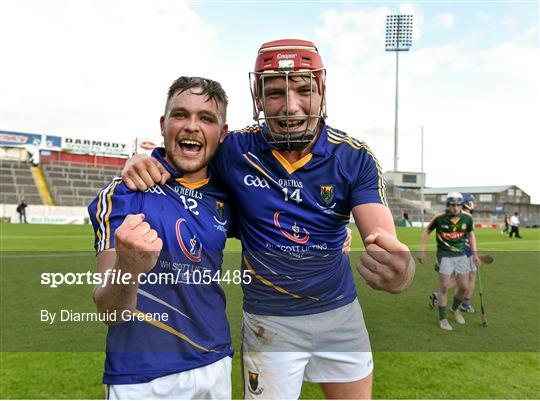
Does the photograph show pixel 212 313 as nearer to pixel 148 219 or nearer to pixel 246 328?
pixel 246 328

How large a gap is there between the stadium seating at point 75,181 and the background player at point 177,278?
41480mm

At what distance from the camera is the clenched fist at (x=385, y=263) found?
1.77m

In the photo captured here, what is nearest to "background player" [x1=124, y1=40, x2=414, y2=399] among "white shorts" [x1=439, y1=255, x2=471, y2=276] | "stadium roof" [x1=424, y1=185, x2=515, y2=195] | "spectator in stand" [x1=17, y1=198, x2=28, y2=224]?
"white shorts" [x1=439, y1=255, x2=471, y2=276]

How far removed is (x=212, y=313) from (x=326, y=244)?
0.77 meters

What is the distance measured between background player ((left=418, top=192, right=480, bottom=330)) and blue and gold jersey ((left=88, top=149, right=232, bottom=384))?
19.5ft

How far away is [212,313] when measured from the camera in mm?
2412

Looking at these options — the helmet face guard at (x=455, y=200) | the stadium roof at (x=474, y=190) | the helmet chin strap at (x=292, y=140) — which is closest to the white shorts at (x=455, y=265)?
the helmet face guard at (x=455, y=200)

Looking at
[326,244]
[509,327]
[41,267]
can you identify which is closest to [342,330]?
[326,244]

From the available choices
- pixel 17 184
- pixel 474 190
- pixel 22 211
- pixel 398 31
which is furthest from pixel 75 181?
pixel 474 190

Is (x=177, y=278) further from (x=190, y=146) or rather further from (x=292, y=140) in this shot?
(x=292, y=140)

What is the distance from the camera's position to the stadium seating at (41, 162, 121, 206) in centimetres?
4394

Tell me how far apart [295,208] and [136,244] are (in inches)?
38.8

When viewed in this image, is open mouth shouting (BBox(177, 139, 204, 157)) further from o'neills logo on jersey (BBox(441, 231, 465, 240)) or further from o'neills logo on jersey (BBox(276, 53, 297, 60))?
o'neills logo on jersey (BBox(441, 231, 465, 240))

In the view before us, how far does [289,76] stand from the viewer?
7.76 feet
